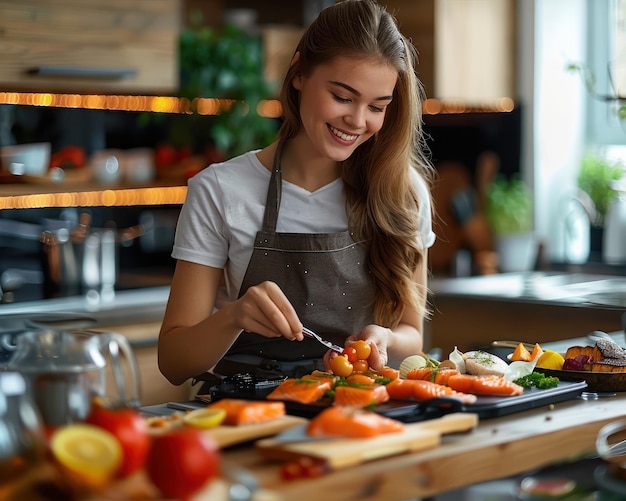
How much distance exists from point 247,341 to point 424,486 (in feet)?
2.81

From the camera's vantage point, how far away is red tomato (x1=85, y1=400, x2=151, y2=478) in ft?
3.79

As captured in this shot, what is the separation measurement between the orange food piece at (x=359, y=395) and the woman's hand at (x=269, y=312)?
6.6 inches

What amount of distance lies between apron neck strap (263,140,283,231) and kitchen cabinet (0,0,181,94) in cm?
153

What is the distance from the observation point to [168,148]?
414 cm

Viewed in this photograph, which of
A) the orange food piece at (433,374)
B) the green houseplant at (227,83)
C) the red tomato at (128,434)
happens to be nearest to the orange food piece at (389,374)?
the orange food piece at (433,374)

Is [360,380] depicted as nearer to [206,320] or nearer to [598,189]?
[206,320]

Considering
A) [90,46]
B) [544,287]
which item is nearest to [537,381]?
[544,287]

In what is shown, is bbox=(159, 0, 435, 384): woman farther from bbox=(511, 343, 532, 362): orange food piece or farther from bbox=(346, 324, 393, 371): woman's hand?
bbox=(511, 343, 532, 362): orange food piece

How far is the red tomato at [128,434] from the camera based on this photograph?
116 centimetres

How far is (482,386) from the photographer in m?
1.70

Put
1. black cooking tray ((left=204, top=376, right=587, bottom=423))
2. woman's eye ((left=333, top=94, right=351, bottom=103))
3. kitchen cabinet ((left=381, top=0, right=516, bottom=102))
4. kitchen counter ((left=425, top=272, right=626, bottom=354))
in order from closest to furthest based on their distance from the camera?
black cooking tray ((left=204, top=376, right=587, bottom=423)), woman's eye ((left=333, top=94, right=351, bottom=103)), kitchen counter ((left=425, top=272, right=626, bottom=354)), kitchen cabinet ((left=381, top=0, right=516, bottom=102))

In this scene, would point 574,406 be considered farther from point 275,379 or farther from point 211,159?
point 211,159

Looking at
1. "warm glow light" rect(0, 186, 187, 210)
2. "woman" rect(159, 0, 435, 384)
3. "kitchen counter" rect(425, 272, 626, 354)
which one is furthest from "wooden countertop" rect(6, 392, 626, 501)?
"warm glow light" rect(0, 186, 187, 210)

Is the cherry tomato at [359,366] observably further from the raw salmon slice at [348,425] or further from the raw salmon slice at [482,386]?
the raw salmon slice at [348,425]
